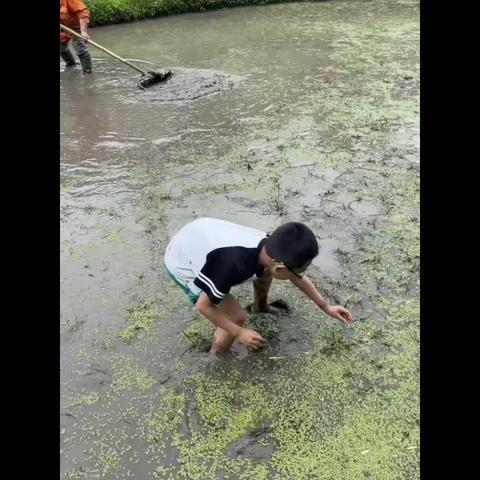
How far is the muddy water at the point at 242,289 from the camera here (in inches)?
98.3

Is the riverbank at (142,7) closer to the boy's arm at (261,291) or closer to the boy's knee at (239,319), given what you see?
the boy's arm at (261,291)

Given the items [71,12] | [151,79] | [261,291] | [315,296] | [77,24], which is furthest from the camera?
[77,24]

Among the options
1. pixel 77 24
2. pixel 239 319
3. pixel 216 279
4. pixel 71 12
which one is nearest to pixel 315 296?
pixel 239 319

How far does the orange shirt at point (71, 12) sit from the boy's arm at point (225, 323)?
7.02 metres

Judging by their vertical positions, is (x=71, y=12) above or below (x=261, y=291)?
above

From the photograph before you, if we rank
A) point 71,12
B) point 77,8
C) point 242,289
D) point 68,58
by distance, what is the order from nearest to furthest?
point 242,289, point 77,8, point 71,12, point 68,58

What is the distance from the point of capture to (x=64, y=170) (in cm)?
547

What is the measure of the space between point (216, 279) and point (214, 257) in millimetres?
132

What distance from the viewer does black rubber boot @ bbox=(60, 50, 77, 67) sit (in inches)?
348

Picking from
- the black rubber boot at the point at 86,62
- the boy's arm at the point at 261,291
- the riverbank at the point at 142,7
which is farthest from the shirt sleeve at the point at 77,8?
the boy's arm at the point at 261,291

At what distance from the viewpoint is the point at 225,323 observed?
8.68 feet

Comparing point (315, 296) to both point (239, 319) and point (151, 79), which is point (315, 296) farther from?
point (151, 79)
